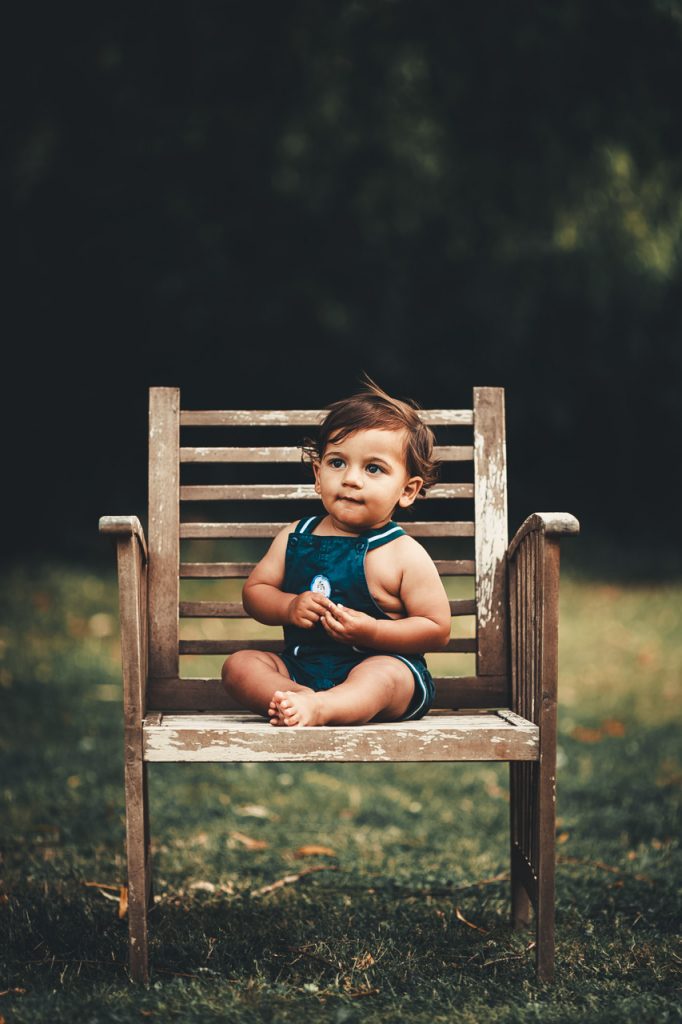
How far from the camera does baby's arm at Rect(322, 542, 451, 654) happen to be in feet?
8.96

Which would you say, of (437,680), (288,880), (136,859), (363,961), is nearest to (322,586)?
(437,680)

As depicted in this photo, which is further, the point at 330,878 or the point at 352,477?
the point at 330,878

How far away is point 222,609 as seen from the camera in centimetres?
321

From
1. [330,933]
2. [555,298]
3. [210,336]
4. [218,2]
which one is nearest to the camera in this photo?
[330,933]

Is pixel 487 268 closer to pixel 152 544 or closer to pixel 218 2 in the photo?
pixel 218 2

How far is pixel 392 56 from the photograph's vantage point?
9.43 metres

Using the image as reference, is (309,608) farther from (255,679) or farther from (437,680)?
(437,680)

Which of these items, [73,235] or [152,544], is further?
[73,235]

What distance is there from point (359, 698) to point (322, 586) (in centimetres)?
34

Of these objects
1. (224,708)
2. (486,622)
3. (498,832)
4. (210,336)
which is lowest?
(498,832)

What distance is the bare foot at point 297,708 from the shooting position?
8.45ft

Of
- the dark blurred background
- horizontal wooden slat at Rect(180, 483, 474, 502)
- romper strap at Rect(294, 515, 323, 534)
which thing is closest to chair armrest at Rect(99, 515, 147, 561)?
romper strap at Rect(294, 515, 323, 534)

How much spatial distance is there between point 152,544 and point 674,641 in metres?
5.59

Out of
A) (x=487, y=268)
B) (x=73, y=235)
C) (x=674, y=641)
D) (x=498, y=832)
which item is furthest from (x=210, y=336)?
(x=498, y=832)
